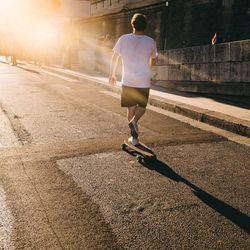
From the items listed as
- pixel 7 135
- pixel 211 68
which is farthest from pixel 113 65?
pixel 211 68

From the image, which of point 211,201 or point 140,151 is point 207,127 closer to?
point 140,151

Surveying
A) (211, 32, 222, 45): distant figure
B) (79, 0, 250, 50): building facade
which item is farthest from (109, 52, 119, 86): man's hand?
(79, 0, 250, 50): building facade

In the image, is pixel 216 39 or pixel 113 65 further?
pixel 216 39

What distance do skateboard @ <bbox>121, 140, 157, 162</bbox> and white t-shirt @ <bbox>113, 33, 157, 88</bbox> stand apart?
2.89 ft

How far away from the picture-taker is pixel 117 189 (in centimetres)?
360

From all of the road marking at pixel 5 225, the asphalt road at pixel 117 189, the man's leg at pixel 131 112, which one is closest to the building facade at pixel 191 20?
the asphalt road at pixel 117 189

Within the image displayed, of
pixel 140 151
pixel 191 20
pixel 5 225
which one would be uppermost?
pixel 191 20

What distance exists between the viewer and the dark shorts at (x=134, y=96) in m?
4.89

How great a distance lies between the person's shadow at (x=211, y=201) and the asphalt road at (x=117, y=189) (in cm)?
1

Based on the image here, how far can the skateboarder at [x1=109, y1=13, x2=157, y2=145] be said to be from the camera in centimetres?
476

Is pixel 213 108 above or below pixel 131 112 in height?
below

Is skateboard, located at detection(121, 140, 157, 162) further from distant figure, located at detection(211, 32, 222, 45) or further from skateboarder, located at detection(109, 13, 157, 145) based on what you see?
distant figure, located at detection(211, 32, 222, 45)

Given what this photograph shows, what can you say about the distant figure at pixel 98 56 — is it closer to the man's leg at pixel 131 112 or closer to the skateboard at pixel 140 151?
the man's leg at pixel 131 112

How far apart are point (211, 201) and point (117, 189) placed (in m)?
0.98
